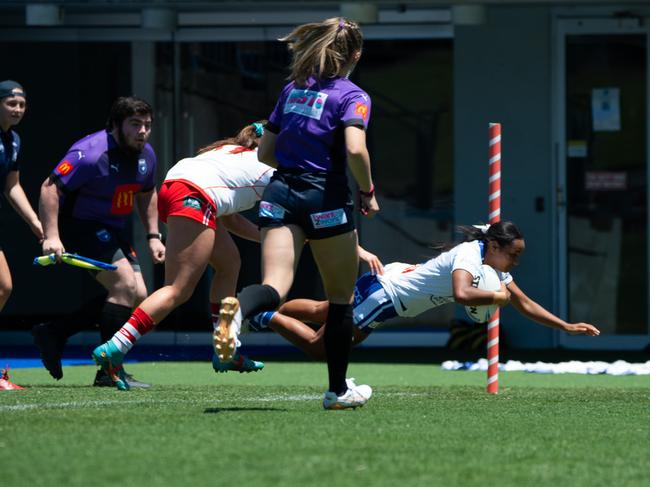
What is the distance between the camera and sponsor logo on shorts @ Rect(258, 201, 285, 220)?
641cm

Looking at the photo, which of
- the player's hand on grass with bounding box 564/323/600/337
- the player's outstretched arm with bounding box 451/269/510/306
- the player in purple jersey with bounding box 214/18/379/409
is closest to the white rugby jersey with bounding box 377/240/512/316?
the player's outstretched arm with bounding box 451/269/510/306

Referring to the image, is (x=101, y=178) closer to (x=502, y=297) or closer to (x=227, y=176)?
(x=227, y=176)

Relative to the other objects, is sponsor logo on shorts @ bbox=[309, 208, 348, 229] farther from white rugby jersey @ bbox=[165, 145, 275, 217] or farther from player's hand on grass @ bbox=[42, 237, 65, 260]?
player's hand on grass @ bbox=[42, 237, 65, 260]

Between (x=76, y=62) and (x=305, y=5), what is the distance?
3.01 m

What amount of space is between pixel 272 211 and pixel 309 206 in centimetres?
17

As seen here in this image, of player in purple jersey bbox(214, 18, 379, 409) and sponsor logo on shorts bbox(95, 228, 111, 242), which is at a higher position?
player in purple jersey bbox(214, 18, 379, 409)

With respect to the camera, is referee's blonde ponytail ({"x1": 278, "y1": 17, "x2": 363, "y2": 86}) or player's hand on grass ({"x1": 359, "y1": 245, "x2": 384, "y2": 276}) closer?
referee's blonde ponytail ({"x1": 278, "y1": 17, "x2": 363, "y2": 86})

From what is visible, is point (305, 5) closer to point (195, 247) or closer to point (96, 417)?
point (195, 247)

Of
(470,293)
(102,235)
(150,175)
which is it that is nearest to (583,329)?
(470,293)

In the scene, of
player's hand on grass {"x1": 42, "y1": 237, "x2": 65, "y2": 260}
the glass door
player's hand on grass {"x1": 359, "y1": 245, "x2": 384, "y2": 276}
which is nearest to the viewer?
player's hand on grass {"x1": 359, "y1": 245, "x2": 384, "y2": 276}

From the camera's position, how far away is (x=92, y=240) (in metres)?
8.74

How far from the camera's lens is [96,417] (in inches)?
247

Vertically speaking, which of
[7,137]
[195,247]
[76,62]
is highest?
[76,62]

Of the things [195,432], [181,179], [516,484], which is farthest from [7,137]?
[516,484]
